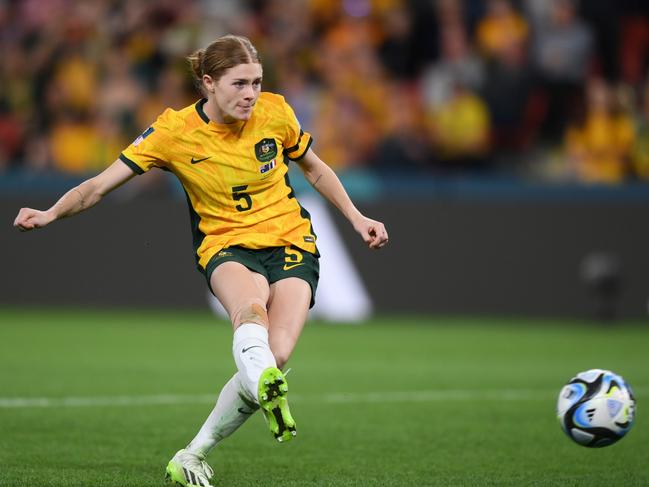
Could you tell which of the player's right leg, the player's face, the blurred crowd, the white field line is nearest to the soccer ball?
the player's right leg

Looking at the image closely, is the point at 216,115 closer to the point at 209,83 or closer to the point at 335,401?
the point at 209,83

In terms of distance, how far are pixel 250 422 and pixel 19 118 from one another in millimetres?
9445

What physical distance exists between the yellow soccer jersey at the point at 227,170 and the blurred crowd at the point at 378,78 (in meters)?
9.22

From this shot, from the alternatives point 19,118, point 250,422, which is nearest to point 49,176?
point 19,118

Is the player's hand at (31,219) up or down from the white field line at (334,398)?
up

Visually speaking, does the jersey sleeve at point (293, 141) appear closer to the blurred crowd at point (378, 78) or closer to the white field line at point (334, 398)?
the white field line at point (334, 398)

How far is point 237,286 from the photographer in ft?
18.9

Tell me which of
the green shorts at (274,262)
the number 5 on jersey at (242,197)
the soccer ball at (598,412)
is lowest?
the soccer ball at (598,412)

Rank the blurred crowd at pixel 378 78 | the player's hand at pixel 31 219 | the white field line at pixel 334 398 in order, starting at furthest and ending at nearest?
the blurred crowd at pixel 378 78 → the white field line at pixel 334 398 → the player's hand at pixel 31 219

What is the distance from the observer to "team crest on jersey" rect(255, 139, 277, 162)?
6.05 metres

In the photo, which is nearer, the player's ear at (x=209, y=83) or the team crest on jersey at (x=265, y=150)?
the player's ear at (x=209, y=83)

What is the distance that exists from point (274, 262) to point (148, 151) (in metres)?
0.83

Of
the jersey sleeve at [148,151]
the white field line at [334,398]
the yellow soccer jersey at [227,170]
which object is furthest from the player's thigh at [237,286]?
the white field line at [334,398]

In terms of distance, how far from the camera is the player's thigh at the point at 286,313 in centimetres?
573
